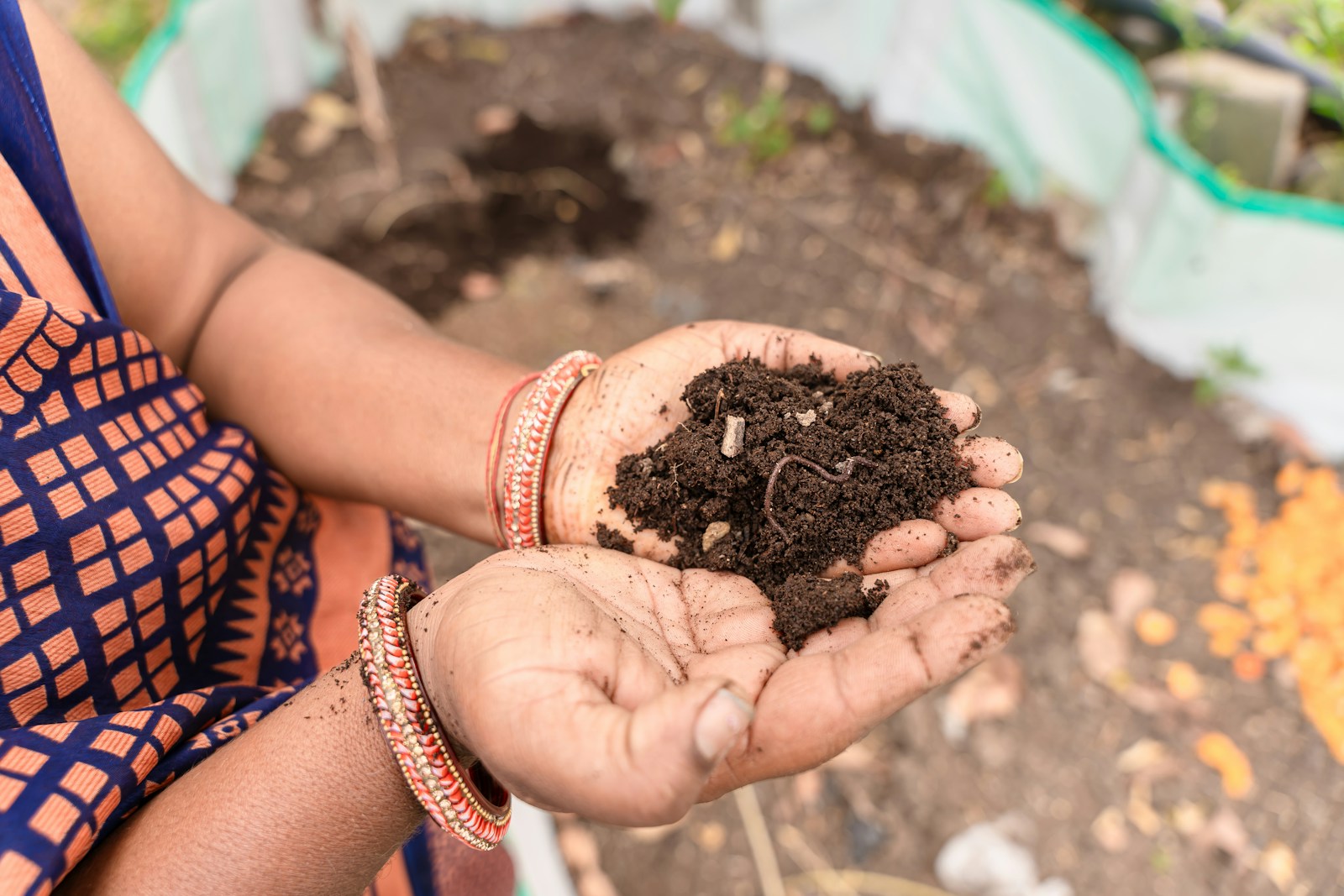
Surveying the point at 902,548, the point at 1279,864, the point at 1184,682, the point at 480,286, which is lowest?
the point at 1279,864

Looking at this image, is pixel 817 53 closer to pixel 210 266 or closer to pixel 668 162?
pixel 668 162

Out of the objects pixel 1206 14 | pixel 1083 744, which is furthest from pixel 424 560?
pixel 1206 14

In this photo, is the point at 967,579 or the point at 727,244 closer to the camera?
the point at 967,579

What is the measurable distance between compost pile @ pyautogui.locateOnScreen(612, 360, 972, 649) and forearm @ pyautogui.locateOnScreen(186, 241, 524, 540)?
361mm

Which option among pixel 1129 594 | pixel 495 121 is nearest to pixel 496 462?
pixel 1129 594

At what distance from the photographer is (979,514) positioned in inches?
62.1

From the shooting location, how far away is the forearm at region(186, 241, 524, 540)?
1.83m

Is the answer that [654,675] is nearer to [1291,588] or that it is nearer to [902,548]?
[902,548]

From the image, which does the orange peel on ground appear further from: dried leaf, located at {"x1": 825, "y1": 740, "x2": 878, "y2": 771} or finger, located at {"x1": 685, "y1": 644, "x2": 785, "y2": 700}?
finger, located at {"x1": 685, "y1": 644, "x2": 785, "y2": 700}

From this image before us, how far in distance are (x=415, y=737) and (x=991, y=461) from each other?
112cm

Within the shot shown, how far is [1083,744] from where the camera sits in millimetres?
3061

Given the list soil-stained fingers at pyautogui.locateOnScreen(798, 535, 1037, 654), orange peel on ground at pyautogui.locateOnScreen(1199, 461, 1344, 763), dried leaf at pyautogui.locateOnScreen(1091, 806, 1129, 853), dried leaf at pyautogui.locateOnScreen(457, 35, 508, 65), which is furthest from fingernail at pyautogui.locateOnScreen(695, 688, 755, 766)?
dried leaf at pyautogui.locateOnScreen(457, 35, 508, 65)

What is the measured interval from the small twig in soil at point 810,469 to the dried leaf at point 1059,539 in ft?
6.90

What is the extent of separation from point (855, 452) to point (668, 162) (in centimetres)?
343
